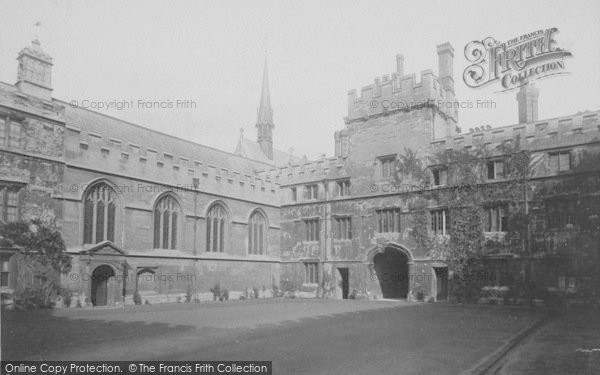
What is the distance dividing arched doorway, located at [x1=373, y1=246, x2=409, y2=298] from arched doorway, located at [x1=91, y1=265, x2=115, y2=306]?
43.9 ft

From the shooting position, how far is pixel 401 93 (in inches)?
1017

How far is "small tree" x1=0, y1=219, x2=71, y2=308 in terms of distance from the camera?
17016 mm

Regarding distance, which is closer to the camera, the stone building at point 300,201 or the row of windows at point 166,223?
the stone building at point 300,201

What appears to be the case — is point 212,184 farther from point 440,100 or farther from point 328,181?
point 440,100

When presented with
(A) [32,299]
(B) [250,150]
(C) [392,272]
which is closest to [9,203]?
(A) [32,299]

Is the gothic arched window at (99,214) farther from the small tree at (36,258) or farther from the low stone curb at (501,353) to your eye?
the low stone curb at (501,353)

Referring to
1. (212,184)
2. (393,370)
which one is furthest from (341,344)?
(212,184)

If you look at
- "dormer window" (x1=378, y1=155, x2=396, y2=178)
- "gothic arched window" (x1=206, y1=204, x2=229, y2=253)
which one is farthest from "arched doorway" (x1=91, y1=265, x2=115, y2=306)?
"dormer window" (x1=378, y1=155, x2=396, y2=178)

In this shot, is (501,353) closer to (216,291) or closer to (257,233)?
(216,291)

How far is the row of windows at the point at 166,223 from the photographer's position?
20.4m

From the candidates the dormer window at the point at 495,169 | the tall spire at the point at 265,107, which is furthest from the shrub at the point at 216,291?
the tall spire at the point at 265,107

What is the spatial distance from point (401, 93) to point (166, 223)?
1402 centimetres

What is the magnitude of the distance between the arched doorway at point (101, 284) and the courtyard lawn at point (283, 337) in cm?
327

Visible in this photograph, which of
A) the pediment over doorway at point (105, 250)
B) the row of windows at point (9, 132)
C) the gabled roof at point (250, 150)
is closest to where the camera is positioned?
the row of windows at point (9, 132)
